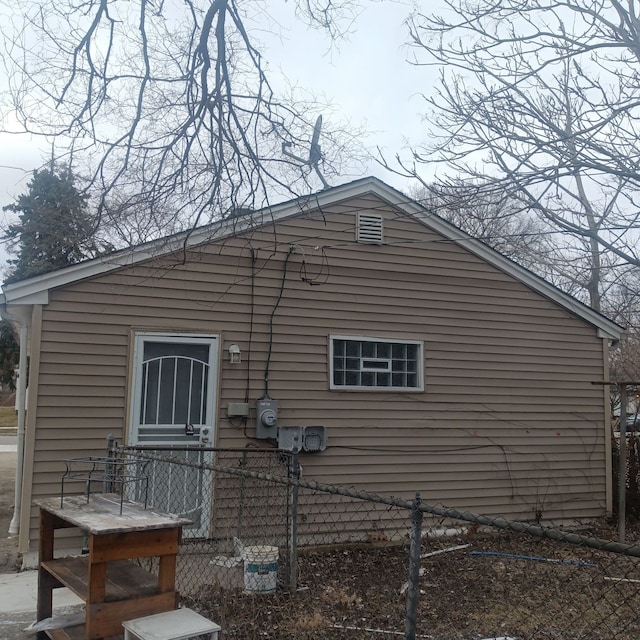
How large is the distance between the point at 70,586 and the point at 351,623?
2120mm

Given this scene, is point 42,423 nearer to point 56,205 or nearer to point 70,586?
point 56,205

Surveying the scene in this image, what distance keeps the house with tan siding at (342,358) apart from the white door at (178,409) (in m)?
0.02

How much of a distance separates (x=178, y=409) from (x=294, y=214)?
2538 millimetres

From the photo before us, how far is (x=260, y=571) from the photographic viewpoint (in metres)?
5.18

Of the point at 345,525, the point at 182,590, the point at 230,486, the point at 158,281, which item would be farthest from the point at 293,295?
the point at 182,590

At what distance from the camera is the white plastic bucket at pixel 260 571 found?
5.17 meters

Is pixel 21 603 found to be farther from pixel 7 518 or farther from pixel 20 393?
pixel 7 518

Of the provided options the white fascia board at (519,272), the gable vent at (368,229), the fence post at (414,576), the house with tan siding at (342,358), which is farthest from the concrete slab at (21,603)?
the white fascia board at (519,272)

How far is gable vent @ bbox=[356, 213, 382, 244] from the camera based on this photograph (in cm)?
798

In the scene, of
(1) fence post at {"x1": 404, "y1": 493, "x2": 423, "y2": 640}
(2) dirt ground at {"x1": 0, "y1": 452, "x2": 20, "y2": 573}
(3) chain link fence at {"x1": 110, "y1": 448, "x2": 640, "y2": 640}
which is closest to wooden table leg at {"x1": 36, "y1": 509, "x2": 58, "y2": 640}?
(3) chain link fence at {"x1": 110, "y1": 448, "x2": 640, "y2": 640}

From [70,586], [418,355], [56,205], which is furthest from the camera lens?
[418,355]

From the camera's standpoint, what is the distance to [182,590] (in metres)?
5.24

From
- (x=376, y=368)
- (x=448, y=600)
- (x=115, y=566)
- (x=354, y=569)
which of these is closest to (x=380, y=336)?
(x=376, y=368)

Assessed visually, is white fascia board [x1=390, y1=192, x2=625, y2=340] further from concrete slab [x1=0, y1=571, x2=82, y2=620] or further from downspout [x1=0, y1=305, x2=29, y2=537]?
concrete slab [x1=0, y1=571, x2=82, y2=620]
